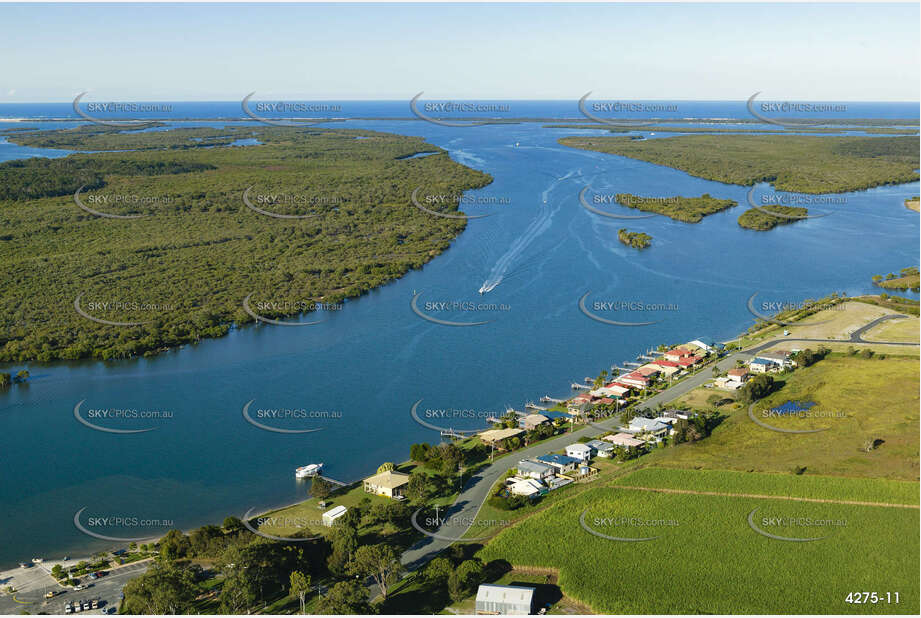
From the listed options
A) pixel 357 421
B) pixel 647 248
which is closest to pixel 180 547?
pixel 357 421

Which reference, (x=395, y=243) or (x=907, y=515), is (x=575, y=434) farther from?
(x=395, y=243)

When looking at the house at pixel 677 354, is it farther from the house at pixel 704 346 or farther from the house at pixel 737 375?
the house at pixel 737 375

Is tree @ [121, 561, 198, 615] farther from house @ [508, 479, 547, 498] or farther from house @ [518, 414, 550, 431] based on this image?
house @ [518, 414, 550, 431]

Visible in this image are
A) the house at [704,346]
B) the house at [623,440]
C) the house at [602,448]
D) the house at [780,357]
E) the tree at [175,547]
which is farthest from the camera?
the house at [704,346]

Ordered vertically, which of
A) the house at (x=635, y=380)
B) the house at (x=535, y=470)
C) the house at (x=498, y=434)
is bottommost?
the house at (x=535, y=470)

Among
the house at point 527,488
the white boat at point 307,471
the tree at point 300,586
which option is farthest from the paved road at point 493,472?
the white boat at point 307,471

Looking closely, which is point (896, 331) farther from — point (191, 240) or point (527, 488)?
point (191, 240)

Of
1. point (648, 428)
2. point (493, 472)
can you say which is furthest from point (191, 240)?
point (648, 428)

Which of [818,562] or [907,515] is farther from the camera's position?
[907,515]
